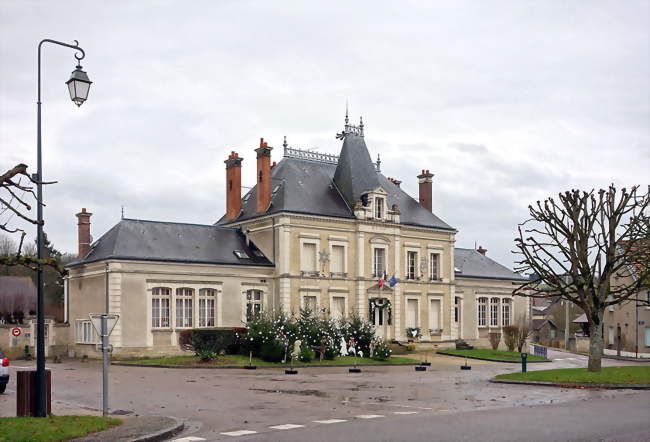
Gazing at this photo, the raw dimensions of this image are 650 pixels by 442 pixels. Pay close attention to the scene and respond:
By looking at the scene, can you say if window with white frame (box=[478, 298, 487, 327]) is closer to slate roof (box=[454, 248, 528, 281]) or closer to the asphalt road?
slate roof (box=[454, 248, 528, 281])

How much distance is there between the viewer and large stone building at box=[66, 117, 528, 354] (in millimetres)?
38812

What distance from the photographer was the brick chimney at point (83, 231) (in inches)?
1651

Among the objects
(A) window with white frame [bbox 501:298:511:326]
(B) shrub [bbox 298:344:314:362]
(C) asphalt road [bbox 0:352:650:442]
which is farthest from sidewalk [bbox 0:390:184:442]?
(A) window with white frame [bbox 501:298:511:326]

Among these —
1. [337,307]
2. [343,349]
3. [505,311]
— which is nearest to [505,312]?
[505,311]

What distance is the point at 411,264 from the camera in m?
48.2

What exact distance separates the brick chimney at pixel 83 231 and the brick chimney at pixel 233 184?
8.12 m

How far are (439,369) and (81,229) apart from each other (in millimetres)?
20328

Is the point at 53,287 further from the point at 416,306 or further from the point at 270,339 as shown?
the point at 270,339

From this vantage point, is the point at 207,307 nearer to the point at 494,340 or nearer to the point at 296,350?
the point at 296,350

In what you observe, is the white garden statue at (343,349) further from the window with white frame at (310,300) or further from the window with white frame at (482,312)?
the window with white frame at (482,312)

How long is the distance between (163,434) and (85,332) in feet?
94.7

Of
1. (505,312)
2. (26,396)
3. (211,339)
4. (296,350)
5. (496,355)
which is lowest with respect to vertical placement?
(496,355)

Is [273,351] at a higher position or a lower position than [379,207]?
lower

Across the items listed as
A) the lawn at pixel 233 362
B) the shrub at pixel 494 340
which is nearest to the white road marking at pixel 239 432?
the lawn at pixel 233 362
